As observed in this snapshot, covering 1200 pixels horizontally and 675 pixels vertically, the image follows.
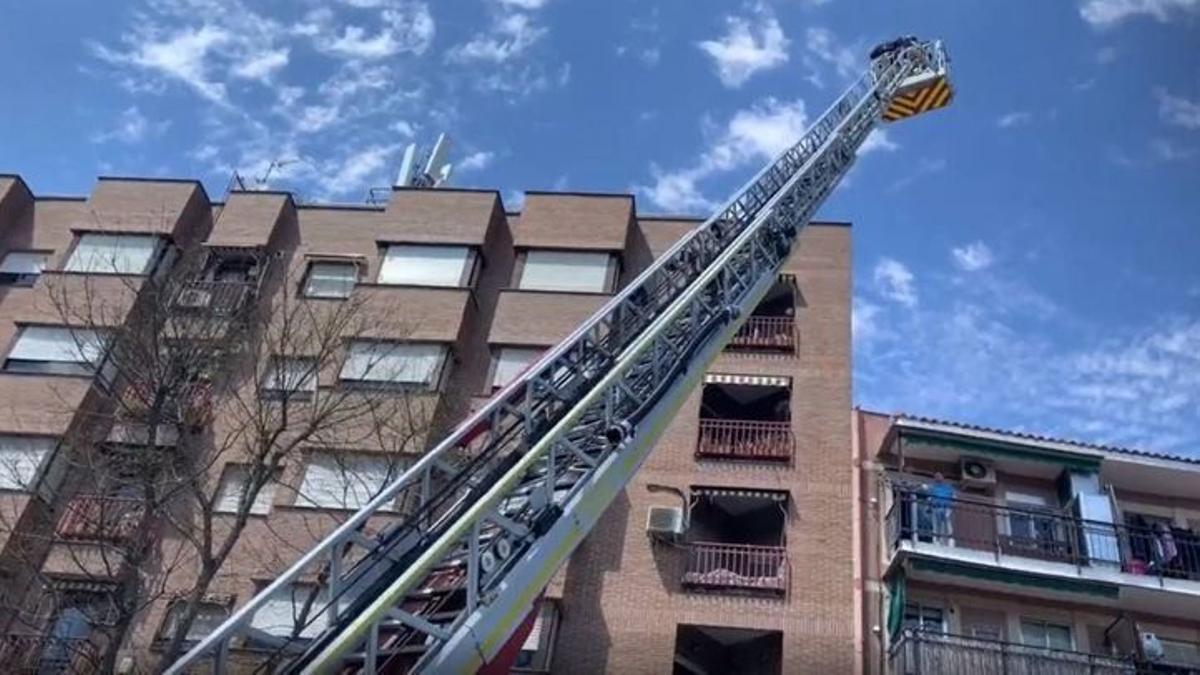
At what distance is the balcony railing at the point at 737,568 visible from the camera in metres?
18.4

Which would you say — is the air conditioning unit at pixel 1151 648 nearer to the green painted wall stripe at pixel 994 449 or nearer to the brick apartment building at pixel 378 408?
the green painted wall stripe at pixel 994 449

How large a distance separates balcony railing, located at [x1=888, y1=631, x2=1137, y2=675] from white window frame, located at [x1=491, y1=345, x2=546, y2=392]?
9.50 meters

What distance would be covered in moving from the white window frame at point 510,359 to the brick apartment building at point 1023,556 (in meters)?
7.11

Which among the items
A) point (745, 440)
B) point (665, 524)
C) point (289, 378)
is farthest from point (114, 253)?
point (745, 440)

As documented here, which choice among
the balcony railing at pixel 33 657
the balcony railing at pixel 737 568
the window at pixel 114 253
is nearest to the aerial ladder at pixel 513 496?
the balcony railing at pixel 737 568

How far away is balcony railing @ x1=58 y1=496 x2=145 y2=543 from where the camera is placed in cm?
1883

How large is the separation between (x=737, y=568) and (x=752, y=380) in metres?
4.25

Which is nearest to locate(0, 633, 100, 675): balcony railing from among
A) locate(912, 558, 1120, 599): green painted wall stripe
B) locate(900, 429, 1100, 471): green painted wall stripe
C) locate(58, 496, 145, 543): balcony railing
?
locate(58, 496, 145, 543): balcony railing

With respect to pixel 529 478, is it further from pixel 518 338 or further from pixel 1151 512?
pixel 1151 512

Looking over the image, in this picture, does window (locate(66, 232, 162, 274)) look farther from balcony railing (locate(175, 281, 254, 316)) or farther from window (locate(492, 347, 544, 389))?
window (locate(492, 347, 544, 389))

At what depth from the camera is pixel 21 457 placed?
20641 mm

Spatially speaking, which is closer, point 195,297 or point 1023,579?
point 1023,579

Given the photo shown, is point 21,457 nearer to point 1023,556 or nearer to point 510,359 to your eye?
point 510,359

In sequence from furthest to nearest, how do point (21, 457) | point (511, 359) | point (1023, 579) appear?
1. point (511, 359)
2. point (21, 457)
3. point (1023, 579)
